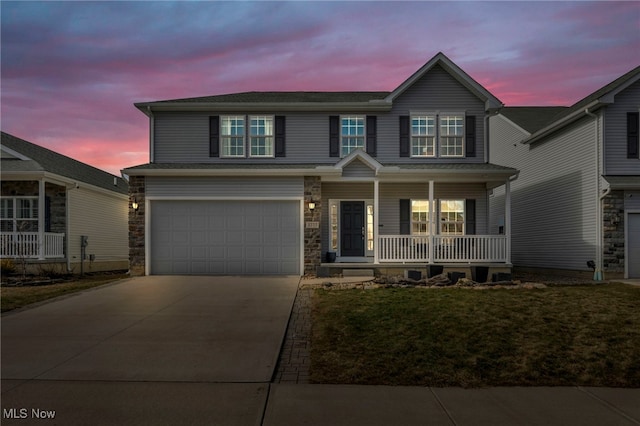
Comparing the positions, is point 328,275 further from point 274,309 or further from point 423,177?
point 274,309

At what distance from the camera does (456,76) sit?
16531mm

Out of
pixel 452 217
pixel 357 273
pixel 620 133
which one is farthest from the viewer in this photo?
pixel 452 217

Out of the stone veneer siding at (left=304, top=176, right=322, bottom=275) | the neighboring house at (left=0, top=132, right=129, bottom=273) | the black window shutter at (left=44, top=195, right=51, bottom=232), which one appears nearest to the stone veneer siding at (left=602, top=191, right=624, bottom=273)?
the stone veneer siding at (left=304, top=176, right=322, bottom=275)

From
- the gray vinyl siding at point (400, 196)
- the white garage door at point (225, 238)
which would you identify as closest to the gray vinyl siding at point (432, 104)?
the gray vinyl siding at point (400, 196)

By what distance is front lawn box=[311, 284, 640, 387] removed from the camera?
233 inches

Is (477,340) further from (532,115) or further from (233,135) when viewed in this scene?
(532,115)

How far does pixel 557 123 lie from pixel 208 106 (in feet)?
39.1

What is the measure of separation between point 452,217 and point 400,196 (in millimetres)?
1949

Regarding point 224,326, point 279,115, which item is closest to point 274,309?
point 224,326

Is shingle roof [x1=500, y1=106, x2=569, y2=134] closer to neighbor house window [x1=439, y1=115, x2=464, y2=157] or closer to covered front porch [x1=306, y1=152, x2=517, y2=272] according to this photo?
neighbor house window [x1=439, y1=115, x2=464, y2=157]

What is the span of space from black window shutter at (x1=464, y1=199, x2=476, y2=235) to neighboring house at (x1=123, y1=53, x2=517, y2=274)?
5 centimetres

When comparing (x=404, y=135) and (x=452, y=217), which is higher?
(x=404, y=135)

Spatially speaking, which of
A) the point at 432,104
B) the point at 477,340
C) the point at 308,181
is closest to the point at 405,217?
the point at 308,181

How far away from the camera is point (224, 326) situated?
26.8ft
